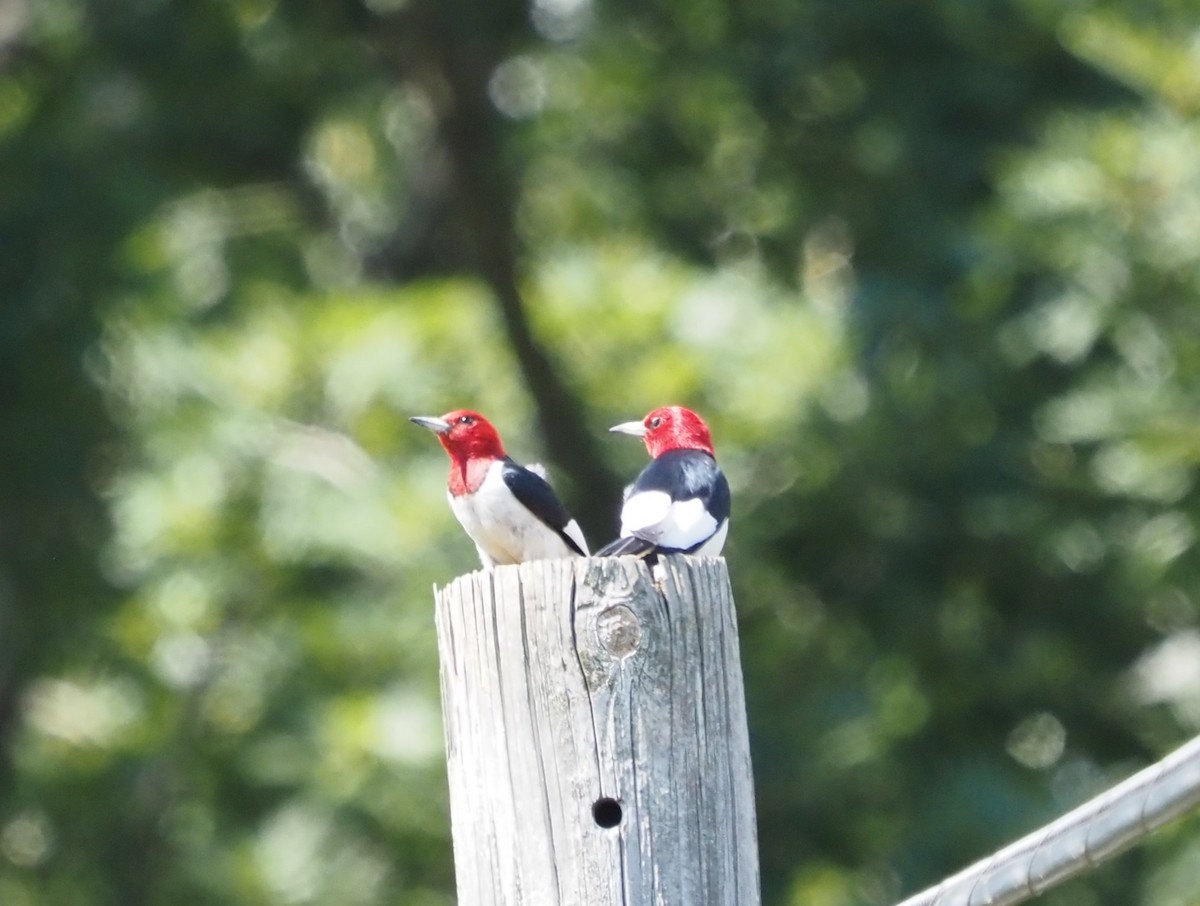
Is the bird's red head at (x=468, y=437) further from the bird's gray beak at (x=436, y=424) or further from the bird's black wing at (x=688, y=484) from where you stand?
the bird's black wing at (x=688, y=484)

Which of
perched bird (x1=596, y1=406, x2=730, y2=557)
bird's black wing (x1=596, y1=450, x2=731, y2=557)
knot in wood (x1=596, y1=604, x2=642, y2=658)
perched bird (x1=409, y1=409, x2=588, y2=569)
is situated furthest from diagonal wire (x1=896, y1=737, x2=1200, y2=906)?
perched bird (x1=409, y1=409, x2=588, y2=569)

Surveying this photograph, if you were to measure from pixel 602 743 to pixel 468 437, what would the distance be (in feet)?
10.9

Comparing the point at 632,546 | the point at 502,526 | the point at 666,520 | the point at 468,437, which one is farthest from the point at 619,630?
the point at 468,437

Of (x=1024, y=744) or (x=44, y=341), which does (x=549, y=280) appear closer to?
(x=44, y=341)

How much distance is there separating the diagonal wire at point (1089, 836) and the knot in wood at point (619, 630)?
54cm

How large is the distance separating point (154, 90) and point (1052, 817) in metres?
6.36

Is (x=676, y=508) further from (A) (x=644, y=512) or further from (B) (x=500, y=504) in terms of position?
(B) (x=500, y=504)

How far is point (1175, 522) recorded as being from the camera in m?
9.32

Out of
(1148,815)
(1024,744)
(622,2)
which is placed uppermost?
(622,2)

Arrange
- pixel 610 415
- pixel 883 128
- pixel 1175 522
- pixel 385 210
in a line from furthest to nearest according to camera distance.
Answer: pixel 385 210 → pixel 883 128 → pixel 610 415 → pixel 1175 522

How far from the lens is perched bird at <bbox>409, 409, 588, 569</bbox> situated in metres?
6.11

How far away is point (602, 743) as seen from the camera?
3.20 meters

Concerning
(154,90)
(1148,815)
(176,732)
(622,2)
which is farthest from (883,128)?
(1148,815)

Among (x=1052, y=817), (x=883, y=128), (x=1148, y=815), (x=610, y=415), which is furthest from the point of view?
(x=883, y=128)
